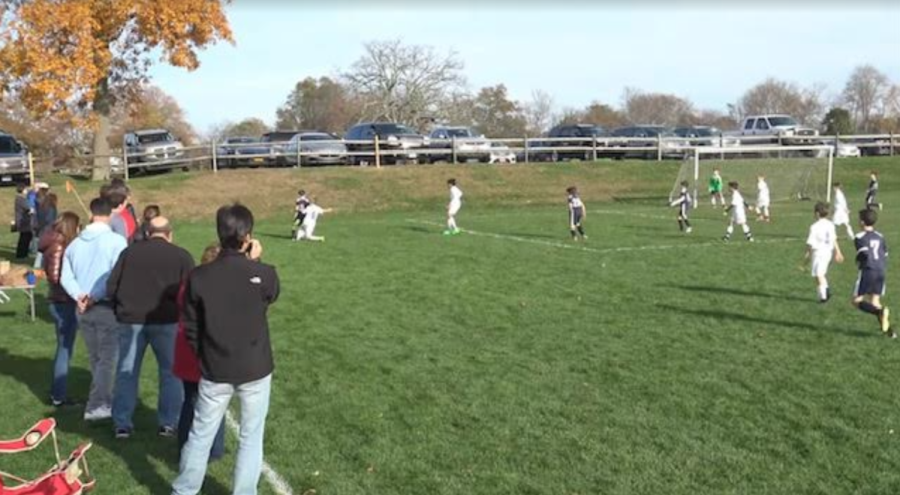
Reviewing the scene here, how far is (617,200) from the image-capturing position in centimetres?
3550

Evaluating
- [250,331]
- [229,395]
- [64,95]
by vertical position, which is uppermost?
[64,95]

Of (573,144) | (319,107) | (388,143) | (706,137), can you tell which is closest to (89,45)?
(388,143)

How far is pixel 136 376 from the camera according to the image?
6.83 metres

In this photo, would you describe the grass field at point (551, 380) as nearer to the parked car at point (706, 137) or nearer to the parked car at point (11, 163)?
the parked car at point (11, 163)

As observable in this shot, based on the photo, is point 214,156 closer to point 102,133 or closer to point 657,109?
point 102,133

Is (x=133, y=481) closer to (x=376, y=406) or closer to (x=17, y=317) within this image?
(x=376, y=406)

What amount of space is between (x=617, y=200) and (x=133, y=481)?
31112 mm

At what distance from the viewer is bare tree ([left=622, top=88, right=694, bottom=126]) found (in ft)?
352

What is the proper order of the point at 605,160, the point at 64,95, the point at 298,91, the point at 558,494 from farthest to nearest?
1. the point at 298,91
2. the point at 605,160
3. the point at 64,95
4. the point at 558,494

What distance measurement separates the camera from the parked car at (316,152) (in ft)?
122

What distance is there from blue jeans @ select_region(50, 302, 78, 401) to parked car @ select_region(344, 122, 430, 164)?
97.8ft

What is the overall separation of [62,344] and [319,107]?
296 feet

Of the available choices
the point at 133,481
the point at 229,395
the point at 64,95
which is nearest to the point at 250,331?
the point at 229,395

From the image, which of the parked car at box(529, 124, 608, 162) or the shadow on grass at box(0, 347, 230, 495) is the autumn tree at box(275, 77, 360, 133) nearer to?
the parked car at box(529, 124, 608, 162)
